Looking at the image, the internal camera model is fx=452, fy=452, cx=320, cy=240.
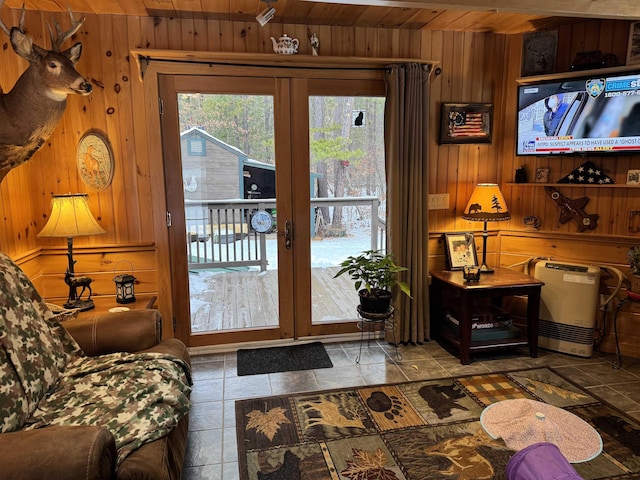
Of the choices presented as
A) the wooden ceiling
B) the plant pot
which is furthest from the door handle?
the wooden ceiling

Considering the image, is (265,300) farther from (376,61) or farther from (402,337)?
(376,61)

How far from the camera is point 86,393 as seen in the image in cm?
192

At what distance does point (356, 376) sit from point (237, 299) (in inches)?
46.4

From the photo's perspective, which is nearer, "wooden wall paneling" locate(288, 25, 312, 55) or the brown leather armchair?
the brown leather armchair

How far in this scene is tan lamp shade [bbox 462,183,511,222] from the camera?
3.52 m

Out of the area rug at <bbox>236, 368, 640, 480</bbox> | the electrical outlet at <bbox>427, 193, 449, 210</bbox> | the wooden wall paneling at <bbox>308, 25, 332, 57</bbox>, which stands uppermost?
the wooden wall paneling at <bbox>308, 25, 332, 57</bbox>

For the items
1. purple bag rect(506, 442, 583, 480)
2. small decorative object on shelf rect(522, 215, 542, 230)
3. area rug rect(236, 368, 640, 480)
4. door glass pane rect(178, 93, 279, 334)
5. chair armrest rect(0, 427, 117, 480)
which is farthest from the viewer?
small decorative object on shelf rect(522, 215, 542, 230)

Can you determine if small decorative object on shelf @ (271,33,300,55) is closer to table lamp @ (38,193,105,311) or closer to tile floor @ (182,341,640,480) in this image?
table lamp @ (38,193,105,311)

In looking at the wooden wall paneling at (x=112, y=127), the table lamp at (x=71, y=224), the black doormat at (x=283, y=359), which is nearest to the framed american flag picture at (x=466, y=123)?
the black doormat at (x=283, y=359)

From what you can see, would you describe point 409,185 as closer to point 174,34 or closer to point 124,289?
point 174,34

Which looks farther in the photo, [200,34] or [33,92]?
[200,34]

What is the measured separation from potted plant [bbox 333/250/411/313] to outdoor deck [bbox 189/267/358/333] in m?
0.48

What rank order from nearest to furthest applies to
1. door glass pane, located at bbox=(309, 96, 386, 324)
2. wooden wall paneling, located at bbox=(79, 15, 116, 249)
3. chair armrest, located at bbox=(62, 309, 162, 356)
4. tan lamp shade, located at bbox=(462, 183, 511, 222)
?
chair armrest, located at bbox=(62, 309, 162, 356), wooden wall paneling, located at bbox=(79, 15, 116, 249), tan lamp shade, located at bbox=(462, 183, 511, 222), door glass pane, located at bbox=(309, 96, 386, 324)

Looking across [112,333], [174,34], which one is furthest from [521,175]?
[112,333]
